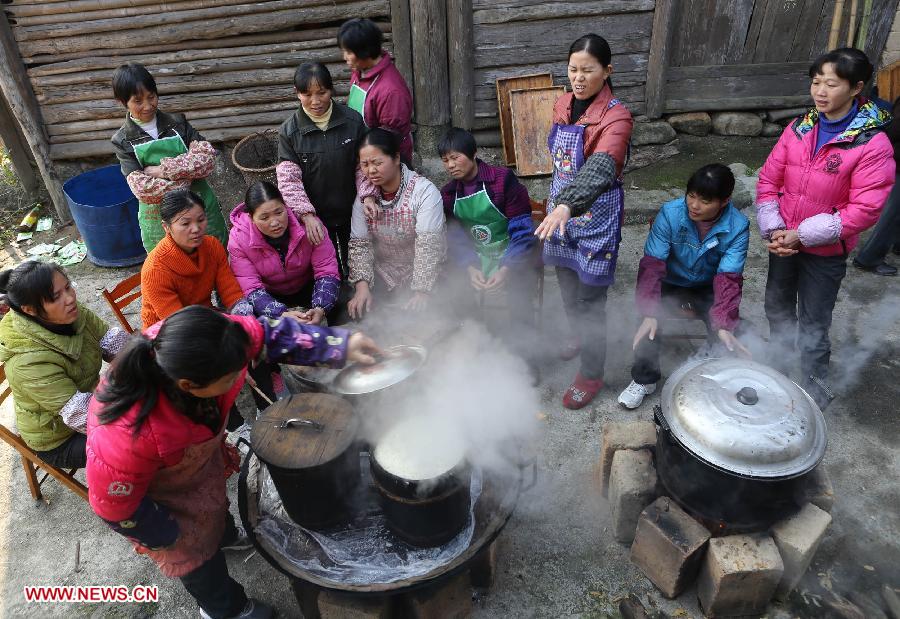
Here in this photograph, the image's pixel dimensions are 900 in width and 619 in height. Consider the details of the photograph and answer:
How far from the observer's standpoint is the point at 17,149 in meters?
8.27

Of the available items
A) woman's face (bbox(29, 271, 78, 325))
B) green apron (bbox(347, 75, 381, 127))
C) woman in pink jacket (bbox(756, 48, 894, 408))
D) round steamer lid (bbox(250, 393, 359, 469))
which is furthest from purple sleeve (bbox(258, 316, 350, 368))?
woman in pink jacket (bbox(756, 48, 894, 408))

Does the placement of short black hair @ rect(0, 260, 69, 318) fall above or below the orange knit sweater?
above

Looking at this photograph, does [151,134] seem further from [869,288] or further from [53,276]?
[869,288]

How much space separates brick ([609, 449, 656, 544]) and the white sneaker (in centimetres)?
97

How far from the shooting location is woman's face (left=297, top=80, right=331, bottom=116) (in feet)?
14.4

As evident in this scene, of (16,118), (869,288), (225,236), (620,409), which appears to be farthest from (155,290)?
(869,288)

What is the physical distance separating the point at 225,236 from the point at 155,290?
1523mm

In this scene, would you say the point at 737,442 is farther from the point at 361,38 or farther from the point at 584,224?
the point at 361,38

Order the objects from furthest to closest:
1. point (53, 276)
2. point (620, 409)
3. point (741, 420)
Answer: point (620, 409) < point (53, 276) < point (741, 420)

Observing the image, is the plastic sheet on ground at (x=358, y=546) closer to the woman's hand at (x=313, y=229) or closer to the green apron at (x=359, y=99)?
the woman's hand at (x=313, y=229)

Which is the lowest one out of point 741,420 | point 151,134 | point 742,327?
point 742,327

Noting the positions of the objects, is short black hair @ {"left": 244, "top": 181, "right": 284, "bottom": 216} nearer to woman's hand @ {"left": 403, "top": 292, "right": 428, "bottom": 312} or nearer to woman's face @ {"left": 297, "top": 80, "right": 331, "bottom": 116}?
woman's face @ {"left": 297, "top": 80, "right": 331, "bottom": 116}

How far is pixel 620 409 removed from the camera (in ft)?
15.5

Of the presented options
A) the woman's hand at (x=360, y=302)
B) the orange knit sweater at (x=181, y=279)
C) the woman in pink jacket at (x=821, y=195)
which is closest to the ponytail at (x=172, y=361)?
the orange knit sweater at (x=181, y=279)
